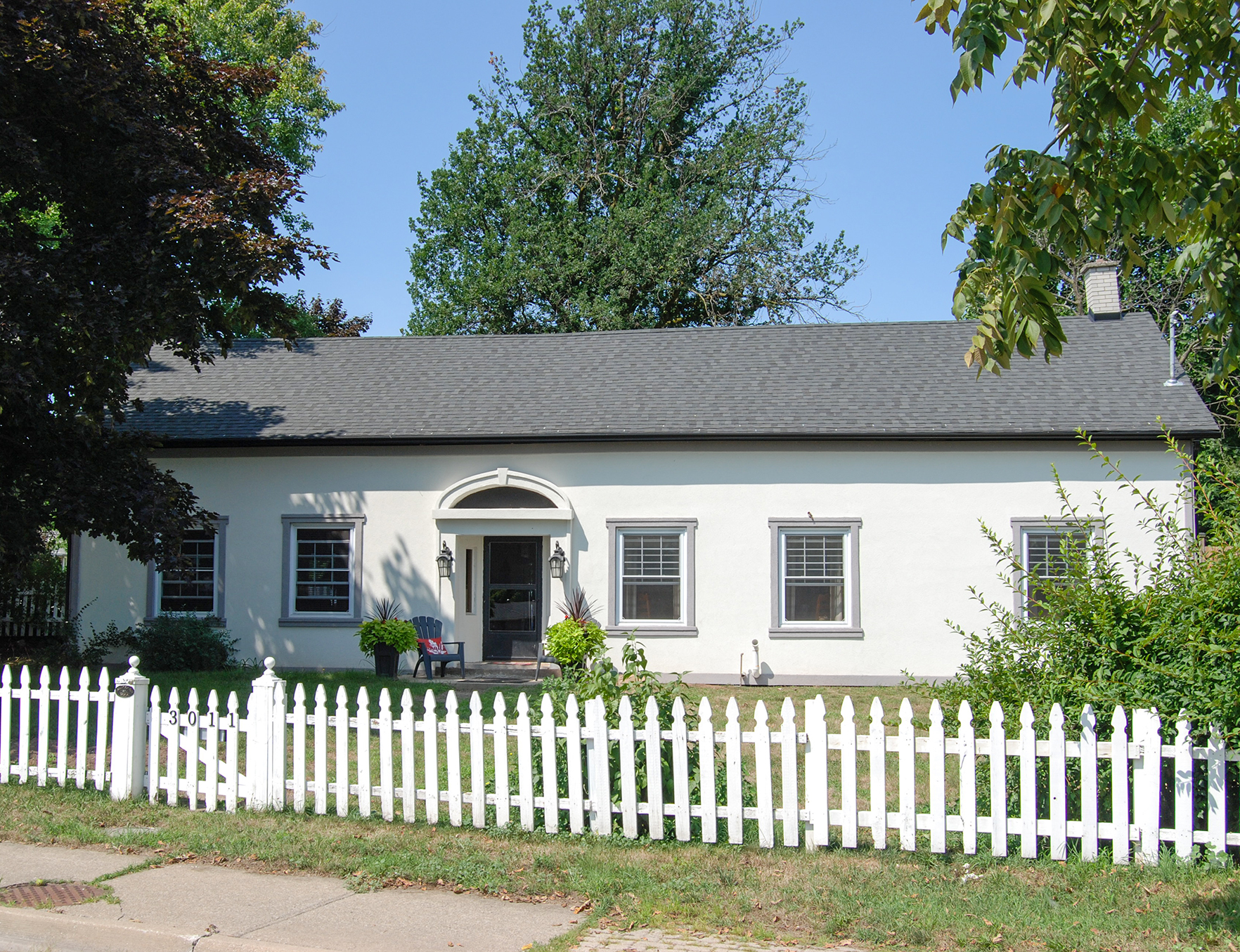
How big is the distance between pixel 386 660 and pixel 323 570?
2123mm

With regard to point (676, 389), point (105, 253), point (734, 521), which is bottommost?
point (734, 521)

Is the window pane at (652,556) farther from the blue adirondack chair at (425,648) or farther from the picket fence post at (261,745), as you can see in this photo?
the picket fence post at (261,745)

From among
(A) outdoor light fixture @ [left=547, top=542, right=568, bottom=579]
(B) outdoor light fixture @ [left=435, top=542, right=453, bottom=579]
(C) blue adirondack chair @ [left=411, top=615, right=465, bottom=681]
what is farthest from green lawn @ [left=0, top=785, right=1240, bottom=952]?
(B) outdoor light fixture @ [left=435, top=542, right=453, bottom=579]

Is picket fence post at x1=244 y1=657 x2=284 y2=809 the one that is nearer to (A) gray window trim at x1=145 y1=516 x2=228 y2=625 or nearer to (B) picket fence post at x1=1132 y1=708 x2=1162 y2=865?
(B) picket fence post at x1=1132 y1=708 x2=1162 y2=865

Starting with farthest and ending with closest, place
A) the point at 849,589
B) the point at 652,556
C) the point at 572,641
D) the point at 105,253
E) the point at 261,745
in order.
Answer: the point at 652,556, the point at 849,589, the point at 572,641, the point at 105,253, the point at 261,745

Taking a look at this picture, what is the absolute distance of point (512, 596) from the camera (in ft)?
54.0

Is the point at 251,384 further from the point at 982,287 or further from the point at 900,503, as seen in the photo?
the point at 982,287

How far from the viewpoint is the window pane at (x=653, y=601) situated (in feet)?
50.5

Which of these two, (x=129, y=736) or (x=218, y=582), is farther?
(x=218, y=582)

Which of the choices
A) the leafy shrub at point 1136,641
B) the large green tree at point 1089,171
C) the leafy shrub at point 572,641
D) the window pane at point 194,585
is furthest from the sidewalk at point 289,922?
the window pane at point 194,585

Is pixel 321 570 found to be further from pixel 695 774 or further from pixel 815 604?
pixel 695 774

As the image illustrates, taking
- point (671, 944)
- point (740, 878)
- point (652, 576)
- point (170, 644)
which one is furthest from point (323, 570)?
point (671, 944)

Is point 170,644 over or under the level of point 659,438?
under

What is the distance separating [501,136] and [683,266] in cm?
888
